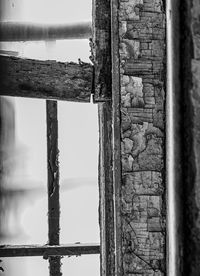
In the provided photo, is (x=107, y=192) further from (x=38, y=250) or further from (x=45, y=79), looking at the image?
(x=38, y=250)

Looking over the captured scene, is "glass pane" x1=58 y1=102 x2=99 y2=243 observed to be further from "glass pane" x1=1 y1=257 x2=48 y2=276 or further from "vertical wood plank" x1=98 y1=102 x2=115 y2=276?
"vertical wood plank" x1=98 y1=102 x2=115 y2=276

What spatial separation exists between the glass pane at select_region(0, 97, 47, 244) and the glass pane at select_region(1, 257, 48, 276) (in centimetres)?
12

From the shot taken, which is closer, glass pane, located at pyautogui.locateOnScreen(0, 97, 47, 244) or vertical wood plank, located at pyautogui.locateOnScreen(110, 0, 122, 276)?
vertical wood plank, located at pyautogui.locateOnScreen(110, 0, 122, 276)

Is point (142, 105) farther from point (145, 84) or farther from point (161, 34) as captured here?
point (161, 34)

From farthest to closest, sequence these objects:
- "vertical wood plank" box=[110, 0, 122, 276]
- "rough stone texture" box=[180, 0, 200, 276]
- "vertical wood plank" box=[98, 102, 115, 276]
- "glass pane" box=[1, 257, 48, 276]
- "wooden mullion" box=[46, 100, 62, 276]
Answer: "glass pane" box=[1, 257, 48, 276] < "wooden mullion" box=[46, 100, 62, 276] < "vertical wood plank" box=[98, 102, 115, 276] < "vertical wood plank" box=[110, 0, 122, 276] < "rough stone texture" box=[180, 0, 200, 276]

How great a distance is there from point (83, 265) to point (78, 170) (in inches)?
24.3

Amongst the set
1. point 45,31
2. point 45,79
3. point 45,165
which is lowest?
point 45,165

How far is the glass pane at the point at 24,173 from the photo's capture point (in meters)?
2.50

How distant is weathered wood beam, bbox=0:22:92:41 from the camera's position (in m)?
2.57

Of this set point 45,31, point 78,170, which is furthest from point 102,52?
point 45,31

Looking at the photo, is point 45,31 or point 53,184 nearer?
point 53,184

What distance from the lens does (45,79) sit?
40.3 inches

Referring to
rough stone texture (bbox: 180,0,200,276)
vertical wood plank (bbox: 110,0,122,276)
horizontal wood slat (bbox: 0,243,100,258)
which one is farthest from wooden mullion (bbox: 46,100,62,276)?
rough stone texture (bbox: 180,0,200,276)

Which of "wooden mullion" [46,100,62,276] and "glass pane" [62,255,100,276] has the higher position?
"wooden mullion" [46,100,62,276]
